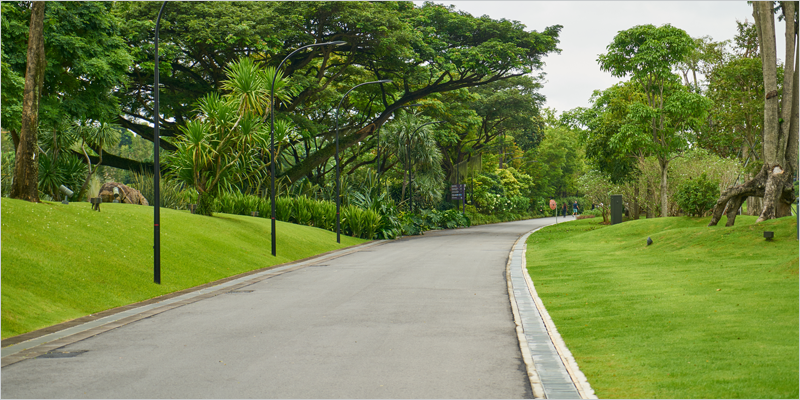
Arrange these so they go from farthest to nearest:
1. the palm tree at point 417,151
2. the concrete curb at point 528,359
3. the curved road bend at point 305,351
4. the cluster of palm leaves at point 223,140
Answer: the palm tree at point 417,151 < the cluster of palm leaves at point 223,140 < the curved road bend at point 305,351 < the concrete curb at point 528,359

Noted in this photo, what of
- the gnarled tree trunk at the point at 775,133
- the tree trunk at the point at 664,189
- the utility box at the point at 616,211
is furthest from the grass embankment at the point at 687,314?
the utility box at the point at 616,211

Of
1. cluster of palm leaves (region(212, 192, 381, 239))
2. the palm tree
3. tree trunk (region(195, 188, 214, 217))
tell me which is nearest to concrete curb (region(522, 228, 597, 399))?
tree trunk (region(195, 188, 214, 217))

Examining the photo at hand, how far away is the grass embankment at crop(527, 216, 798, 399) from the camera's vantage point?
6.20 m

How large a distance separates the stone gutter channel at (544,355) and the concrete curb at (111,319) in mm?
6255

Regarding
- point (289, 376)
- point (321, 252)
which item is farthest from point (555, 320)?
point (321, 252)

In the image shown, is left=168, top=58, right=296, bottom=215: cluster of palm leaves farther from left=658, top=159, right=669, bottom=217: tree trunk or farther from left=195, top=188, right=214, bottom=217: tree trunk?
left=658, top=159, right=669, bottom=217: tree trunk

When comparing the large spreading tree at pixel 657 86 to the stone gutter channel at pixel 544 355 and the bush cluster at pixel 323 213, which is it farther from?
the stone gutter channel at pixel 544 355

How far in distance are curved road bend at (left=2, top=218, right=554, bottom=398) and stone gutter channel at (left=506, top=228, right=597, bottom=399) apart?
0.54 ft

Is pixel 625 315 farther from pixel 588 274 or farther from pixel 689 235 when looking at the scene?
pixel 689 235

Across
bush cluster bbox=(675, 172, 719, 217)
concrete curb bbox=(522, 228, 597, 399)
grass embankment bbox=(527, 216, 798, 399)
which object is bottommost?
concrete curb bbox=(522, 228, 597, 399)

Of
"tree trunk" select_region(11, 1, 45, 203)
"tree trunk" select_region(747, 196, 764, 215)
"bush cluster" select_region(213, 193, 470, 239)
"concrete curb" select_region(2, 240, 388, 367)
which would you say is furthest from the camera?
"tree trunk" select_region(747, 196, 764, 215)

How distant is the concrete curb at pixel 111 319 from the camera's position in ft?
27.2

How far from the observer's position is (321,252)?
26547 mm

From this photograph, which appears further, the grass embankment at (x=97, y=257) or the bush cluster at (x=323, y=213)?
the bush cluster at (x=323, y=213)
